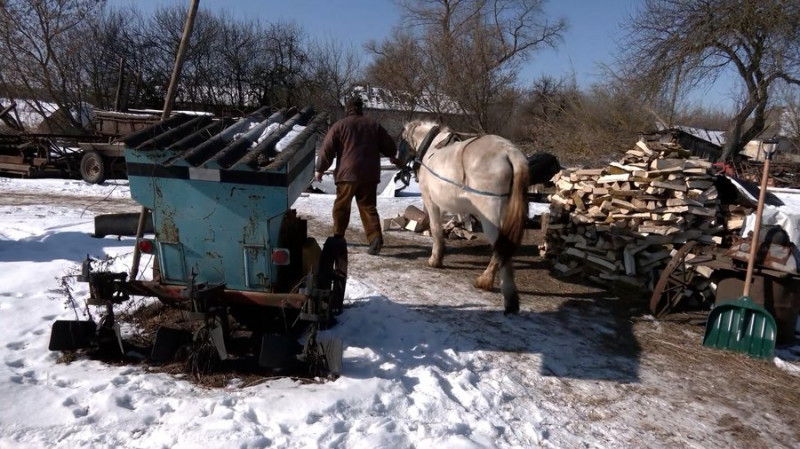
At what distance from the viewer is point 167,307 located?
4.37 metres

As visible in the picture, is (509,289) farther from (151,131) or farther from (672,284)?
(151,131)

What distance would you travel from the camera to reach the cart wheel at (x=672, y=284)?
16.8 ft

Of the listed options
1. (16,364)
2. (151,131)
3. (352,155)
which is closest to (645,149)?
(352,155)

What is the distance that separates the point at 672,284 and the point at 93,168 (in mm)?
13622

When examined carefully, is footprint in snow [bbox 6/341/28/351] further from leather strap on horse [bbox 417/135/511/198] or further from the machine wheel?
leather strap on horse [bbox 417/135/511/198]

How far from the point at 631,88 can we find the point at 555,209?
15.6 meters

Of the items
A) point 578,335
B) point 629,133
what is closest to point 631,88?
point 629,133

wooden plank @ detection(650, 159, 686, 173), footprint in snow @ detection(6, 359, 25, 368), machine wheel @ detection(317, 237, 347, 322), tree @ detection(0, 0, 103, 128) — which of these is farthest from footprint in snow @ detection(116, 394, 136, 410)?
tree @ detection(0, 0, 103, 128)

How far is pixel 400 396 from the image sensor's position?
3215mm

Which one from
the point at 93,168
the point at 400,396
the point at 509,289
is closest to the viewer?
the point at 400,396

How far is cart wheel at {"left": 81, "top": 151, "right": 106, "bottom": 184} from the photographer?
516 inches

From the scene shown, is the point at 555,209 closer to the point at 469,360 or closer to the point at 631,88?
the point at 469,360

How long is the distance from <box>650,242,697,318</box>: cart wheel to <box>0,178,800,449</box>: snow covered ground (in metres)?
0.67

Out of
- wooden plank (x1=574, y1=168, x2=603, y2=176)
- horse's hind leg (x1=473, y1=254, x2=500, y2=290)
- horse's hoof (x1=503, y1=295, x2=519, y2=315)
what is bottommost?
horse's hoof (x1=503, y1=295, x2=519, y2=315)
